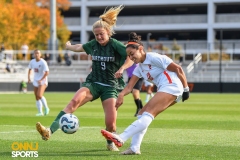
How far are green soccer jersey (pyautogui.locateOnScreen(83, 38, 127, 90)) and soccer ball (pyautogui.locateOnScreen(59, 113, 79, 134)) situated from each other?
1.09 m

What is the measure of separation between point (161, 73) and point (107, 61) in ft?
4.38

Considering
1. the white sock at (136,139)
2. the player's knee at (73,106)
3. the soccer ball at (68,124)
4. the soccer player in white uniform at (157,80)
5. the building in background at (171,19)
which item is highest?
the building in background at (171,19)

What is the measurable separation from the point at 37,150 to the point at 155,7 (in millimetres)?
70169

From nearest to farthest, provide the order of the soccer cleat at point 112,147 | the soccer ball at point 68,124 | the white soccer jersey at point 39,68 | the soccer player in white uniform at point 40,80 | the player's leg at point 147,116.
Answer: the player's leg at point 147,116
the soccer ball at point 68,124
the soccer cleat at point 112,147
the soccer player in white uniform at point 40,80
the white soccer jersey at point 39,68

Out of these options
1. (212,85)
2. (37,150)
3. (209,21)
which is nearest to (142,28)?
(209,21)

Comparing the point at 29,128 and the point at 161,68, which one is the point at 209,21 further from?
the point at 161,68

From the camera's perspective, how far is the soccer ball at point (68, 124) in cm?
1117

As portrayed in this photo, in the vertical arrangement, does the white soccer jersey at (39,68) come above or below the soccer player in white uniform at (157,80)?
below

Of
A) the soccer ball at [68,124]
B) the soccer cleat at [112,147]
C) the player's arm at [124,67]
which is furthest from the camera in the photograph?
the soccer cleat at [112,147]

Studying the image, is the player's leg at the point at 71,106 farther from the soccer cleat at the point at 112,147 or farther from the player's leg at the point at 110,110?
the soccer cleat at the point at 112,147

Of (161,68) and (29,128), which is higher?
(161,68)

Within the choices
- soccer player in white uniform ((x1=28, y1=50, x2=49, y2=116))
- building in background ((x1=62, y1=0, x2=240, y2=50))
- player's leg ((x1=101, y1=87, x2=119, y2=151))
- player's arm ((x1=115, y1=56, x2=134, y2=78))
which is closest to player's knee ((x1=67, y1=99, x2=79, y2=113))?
player's leg ((x1=101, y1=87, x2=119, y2=151))

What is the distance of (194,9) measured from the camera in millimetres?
79938

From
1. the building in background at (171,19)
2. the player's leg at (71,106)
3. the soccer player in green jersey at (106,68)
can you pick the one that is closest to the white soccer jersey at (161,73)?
the soccer player in green jersey at (106,68)
